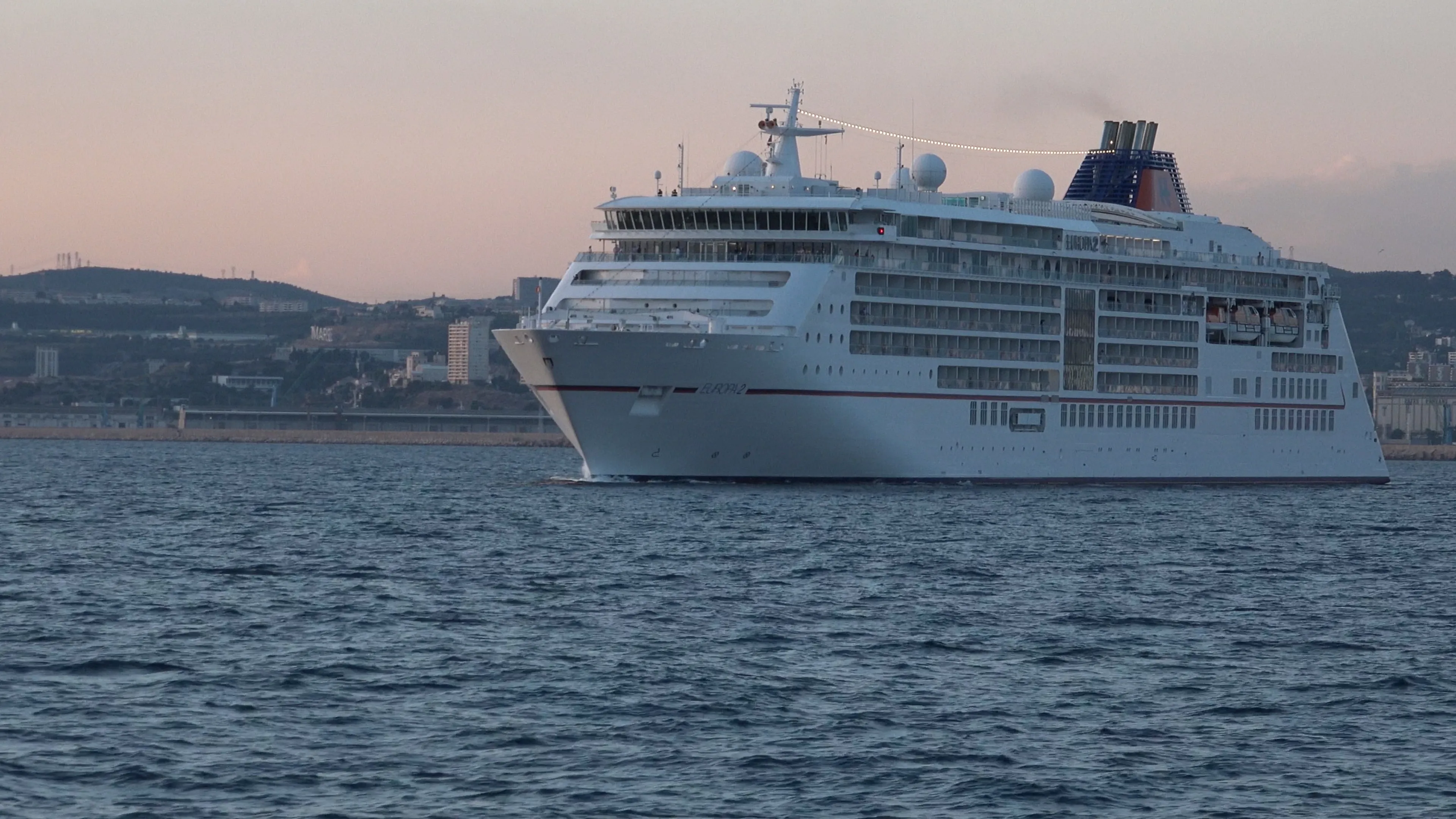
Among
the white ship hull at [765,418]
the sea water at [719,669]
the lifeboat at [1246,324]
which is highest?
the lifeboat at [1246,324]

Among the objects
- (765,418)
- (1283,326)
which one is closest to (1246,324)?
(1283,326)

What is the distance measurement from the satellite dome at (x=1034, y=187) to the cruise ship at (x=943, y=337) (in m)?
0.18

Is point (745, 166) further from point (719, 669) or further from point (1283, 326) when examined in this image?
point (719, 669)

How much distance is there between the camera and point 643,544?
155 feet

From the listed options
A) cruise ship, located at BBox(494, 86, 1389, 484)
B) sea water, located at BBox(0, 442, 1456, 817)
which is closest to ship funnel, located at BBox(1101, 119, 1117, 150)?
cruise ship, located at BBox(494, 86, 1389, 484)

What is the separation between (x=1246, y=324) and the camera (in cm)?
8800

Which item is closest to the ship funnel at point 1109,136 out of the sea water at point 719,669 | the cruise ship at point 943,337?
the cruise ship at point 943,337

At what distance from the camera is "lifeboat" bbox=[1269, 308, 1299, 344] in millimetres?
89438

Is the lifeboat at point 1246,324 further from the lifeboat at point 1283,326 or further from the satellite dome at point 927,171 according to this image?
the satellite dome at point 927,171

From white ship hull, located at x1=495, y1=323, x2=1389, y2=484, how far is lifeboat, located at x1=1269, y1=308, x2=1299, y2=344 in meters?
13.7

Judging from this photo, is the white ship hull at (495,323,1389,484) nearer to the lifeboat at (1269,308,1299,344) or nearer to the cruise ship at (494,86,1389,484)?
the cruise ship at (494,86,1389,484)

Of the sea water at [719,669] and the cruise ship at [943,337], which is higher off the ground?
the cruise ship at [943,337]

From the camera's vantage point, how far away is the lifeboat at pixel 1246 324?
3447 inches

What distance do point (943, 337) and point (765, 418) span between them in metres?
11.0
